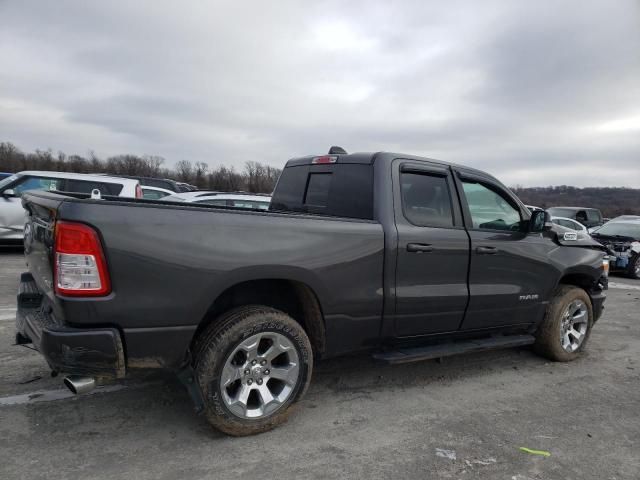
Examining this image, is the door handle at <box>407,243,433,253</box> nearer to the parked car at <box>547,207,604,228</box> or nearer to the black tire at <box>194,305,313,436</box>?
the black tire at <box>194,305,313,436</box>

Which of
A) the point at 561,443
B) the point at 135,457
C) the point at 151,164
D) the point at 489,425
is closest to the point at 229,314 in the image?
the point at 135,457

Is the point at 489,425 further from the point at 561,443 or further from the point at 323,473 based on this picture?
the point at 323,473

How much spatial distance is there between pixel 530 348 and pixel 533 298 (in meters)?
0.90

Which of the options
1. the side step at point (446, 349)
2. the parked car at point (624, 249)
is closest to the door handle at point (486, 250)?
the side step at point (446, 349)

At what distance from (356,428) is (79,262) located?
2.04 metres

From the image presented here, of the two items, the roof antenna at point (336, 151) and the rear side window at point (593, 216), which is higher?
the roof antenna at point (336, 151)

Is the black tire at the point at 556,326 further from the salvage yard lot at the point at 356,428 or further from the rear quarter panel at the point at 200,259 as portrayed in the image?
the rear quarter panel at the point at 200,259

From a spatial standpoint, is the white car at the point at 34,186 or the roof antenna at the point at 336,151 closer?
the roof antenna at the point at 336,151

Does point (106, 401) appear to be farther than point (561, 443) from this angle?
Yes

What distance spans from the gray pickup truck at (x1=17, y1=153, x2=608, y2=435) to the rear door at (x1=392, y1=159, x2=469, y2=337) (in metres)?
0.01

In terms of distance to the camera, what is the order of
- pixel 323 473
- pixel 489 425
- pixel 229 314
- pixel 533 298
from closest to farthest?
pixel 323 473 → pixel 229 314 → pixel 489 425 → pixel 533 298

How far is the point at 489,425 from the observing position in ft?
10.6

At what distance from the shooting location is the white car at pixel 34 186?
31.7ft

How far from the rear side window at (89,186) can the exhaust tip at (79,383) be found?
27.0 ft
